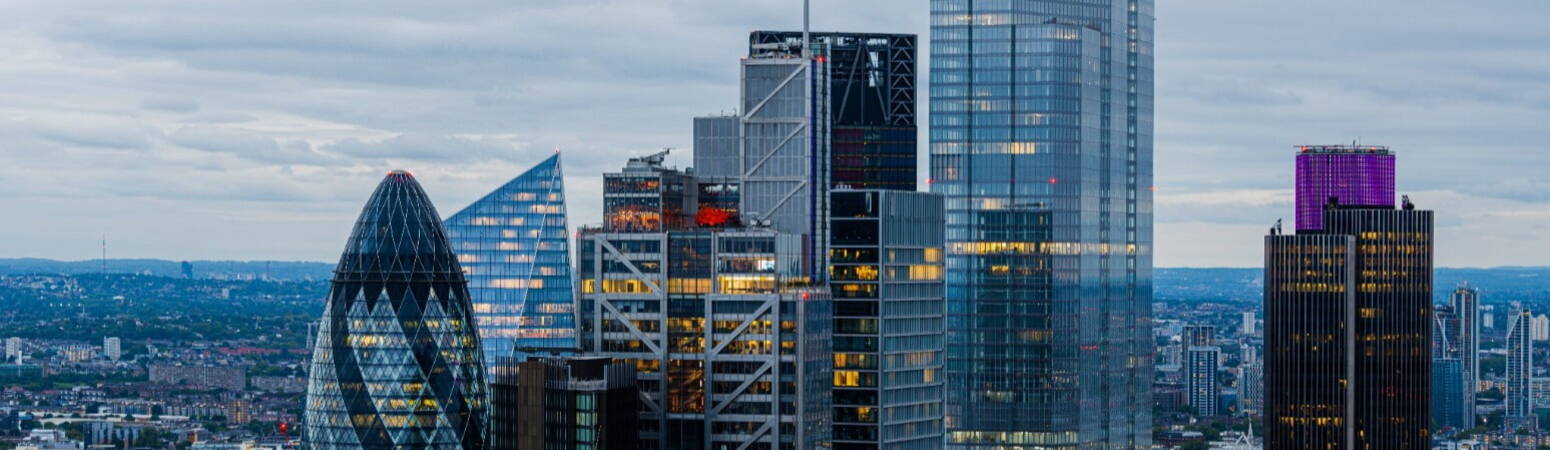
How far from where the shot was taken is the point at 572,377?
19850cm

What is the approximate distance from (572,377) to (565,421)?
3.63m

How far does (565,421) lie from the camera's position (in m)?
198

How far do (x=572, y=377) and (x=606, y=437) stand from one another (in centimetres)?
564

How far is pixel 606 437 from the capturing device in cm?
19775

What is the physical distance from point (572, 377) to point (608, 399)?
137 inches

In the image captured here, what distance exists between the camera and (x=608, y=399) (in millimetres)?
198125

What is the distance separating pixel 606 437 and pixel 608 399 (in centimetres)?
309

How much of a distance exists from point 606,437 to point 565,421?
3.69 m

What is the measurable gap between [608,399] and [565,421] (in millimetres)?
3991
